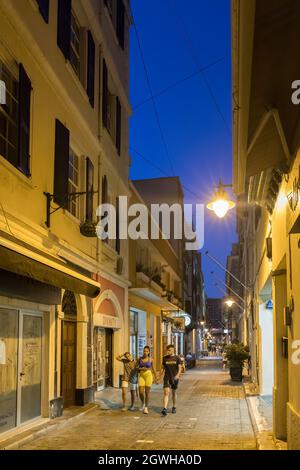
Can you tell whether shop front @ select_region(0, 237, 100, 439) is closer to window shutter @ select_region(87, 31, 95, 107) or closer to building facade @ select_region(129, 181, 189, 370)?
window shutter @ select_region(87, 31, 95, 107)

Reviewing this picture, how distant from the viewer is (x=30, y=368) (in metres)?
11.5

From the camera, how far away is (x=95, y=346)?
17172 mm

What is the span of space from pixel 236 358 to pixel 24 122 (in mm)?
15803

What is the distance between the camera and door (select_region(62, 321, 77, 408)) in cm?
1418

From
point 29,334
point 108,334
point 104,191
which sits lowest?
point 108,334

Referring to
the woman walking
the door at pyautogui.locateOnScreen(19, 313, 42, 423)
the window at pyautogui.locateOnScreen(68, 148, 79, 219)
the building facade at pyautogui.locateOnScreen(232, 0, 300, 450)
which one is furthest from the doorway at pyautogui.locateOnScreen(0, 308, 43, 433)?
the building facade at pyautogui.locateOnScreen(232, 0, 300, 450)

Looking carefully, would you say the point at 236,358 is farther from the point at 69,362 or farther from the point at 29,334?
the point at 29,334

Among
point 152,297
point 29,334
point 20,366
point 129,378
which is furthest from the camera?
point 152,297

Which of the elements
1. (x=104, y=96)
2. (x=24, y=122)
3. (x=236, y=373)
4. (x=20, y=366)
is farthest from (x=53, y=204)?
(x=236, y=373)

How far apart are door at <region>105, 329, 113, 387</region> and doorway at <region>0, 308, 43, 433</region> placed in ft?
23.3

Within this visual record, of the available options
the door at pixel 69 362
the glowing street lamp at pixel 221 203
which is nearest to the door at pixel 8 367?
the door at pixel 69 362

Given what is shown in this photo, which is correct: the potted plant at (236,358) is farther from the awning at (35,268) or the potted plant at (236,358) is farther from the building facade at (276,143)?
the awning at (35,268)

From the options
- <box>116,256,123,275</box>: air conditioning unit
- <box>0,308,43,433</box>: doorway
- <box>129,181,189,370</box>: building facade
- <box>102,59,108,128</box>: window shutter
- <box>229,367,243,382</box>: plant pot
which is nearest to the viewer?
<box>0,308,43,433</box>: doorway
